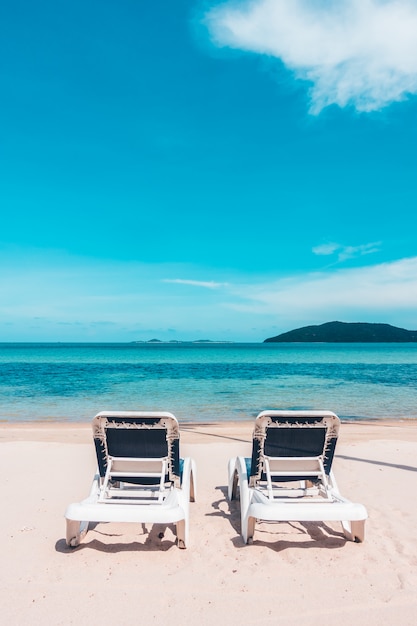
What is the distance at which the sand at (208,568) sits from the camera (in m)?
3.10

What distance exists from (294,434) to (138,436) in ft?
5.05

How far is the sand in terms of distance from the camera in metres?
3.10

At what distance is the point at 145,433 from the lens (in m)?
4.23

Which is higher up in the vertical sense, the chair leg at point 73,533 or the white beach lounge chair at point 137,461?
the white beach lounge chair at point 137,461

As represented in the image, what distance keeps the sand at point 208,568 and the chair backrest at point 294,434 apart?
2.70 feet

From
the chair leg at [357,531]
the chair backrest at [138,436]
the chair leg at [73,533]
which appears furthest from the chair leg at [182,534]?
the chair leg at [357,531]

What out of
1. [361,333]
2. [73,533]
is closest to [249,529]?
[73,533]

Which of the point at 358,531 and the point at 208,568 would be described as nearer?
the point at 208,568

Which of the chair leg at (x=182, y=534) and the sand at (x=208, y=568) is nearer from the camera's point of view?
the sand at (x=208, y=568)

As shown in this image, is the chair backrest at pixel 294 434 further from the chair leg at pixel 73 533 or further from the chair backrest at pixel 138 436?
the chair leg at pixel 73 533

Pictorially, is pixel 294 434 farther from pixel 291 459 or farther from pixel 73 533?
pixel 73 533

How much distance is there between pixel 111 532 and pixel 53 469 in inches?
113

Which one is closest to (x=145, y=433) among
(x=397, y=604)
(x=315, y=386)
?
(x=397, y=604)

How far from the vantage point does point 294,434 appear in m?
4.31
